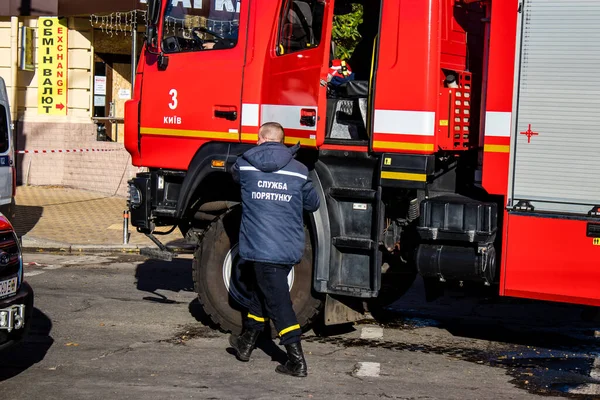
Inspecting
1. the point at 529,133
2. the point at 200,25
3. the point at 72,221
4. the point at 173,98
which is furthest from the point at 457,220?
the point at 72,221

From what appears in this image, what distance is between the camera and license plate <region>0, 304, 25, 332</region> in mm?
6422

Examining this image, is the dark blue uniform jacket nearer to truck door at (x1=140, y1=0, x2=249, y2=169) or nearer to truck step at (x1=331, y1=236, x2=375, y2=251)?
truck step at (x1=331, y1=236, x2=375, y2=251)

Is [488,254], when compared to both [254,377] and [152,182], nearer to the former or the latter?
[254,377]

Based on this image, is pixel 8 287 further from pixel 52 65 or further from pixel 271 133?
pixel 52 65

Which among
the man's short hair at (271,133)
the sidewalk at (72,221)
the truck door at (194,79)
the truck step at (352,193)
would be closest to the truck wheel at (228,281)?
the truck step at (352,193)

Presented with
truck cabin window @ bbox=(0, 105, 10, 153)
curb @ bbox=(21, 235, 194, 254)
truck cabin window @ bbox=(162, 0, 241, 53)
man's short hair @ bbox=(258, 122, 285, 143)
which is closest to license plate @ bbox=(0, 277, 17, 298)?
man's short hair @ bbox=(258, 122, 285, 143)

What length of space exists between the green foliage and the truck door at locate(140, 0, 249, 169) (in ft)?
2.96

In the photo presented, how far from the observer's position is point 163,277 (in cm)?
1186

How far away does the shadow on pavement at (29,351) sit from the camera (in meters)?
7.17

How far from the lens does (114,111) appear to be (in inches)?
880

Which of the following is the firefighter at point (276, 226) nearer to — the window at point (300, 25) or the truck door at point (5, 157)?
the window at point (300, 25)

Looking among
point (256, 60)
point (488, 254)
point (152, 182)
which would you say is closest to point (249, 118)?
point (256, 60)

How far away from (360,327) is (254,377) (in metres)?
2.11

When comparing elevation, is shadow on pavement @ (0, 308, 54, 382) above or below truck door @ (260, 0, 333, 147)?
below
